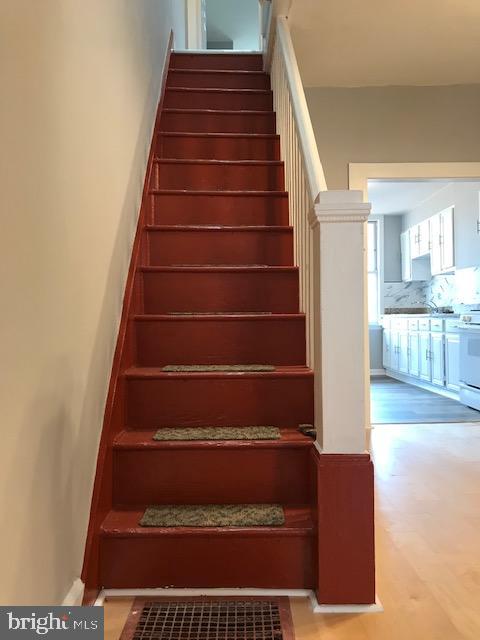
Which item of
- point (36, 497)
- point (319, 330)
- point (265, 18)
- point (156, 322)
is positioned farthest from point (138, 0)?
point (36, 497)

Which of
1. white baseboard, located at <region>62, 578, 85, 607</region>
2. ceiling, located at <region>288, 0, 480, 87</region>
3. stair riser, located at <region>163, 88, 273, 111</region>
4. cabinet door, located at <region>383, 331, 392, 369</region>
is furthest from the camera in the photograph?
cabinet door, located at <region>383, 331, 392, 369</region>

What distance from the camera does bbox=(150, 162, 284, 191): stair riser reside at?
2.89 metres

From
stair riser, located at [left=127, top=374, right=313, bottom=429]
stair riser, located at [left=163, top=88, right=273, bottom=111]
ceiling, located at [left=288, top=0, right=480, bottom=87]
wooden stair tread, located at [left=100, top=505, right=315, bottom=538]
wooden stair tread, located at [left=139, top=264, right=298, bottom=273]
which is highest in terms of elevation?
ceiling, located at [left=288, top=0, right=480, bottom=87]

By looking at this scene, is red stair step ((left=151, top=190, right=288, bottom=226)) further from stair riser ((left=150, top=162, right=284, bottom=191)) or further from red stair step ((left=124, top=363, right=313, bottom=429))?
red stair step ((left=124, top=363, right=313, bottom=429))

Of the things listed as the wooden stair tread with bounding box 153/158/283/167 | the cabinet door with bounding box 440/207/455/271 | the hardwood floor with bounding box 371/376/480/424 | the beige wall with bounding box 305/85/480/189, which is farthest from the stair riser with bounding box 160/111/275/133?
the cabinet door with bounding box 440/207/455/271

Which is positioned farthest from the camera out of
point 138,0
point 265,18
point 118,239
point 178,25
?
point 178,25

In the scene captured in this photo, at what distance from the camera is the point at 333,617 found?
1.41m

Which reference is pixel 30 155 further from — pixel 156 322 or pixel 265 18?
pixel 265 18

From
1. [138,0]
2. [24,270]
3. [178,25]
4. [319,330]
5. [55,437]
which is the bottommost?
[55,437]

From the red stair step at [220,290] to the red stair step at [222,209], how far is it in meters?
0.49

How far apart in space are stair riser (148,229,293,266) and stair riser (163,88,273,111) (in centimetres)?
143

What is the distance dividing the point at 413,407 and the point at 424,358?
150 cm

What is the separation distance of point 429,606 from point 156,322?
54.3 inches

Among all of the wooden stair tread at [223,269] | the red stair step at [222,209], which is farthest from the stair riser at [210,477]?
the red stair step at [222,209]
